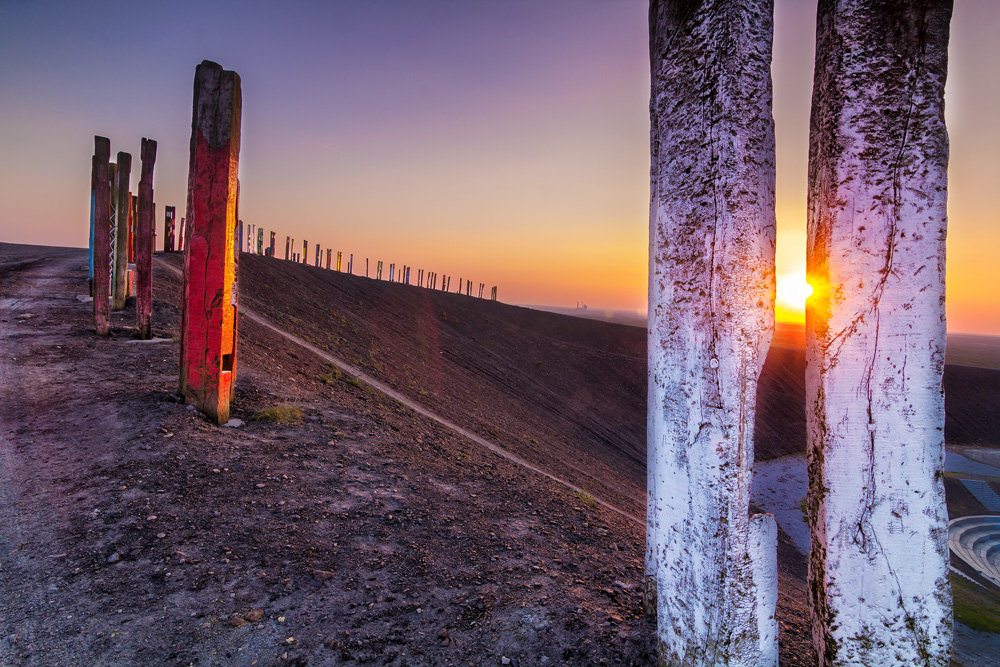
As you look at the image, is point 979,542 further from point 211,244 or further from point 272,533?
point 211,244

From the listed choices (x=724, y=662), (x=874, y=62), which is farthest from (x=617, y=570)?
(x=874, y=62)

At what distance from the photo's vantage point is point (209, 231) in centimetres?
623

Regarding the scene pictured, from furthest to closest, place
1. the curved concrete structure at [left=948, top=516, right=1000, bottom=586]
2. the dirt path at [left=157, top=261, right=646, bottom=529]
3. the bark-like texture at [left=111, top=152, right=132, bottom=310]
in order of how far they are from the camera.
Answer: the curved concrete structure at [left=948, top=516, right=1000, bottom=586] → the bark-like texture at [left=111, top=152, right=132, bottom=310] → the dirt path at [left=157, top=261, right=646, bottom=529]

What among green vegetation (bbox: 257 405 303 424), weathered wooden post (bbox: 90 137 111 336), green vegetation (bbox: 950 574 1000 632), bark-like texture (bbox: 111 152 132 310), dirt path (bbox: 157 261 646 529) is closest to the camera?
green vegetation (bbox: 257 405 303 424)

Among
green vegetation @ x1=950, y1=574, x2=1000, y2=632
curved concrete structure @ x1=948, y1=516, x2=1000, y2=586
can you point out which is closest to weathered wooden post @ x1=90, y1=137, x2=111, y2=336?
green vegetation @ x1=950, y1=574, x2=1000, y2=632

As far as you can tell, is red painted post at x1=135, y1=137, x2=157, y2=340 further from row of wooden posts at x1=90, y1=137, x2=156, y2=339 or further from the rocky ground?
the rocky ground

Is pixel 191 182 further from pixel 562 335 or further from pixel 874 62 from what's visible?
pixel 562 335

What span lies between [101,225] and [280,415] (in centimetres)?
717

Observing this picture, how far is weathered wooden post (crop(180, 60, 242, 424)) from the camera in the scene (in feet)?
20.4

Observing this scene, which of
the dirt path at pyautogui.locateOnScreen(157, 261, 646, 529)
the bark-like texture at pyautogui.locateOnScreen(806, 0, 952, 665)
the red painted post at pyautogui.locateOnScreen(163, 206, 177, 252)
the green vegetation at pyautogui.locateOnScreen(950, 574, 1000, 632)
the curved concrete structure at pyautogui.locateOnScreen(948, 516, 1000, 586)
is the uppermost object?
the red painted post at pyautogui.locateOnScreen(163, 206, 177, 252)

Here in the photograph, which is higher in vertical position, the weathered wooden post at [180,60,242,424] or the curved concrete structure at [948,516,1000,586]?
the weathered wooden post at [180,60,242,424]

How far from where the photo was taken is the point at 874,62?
2537 mm

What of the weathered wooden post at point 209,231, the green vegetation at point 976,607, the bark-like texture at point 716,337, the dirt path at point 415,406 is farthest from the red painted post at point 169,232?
the green vegetation at point 976,607

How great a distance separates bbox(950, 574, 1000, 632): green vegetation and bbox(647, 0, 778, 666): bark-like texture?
1689cm
